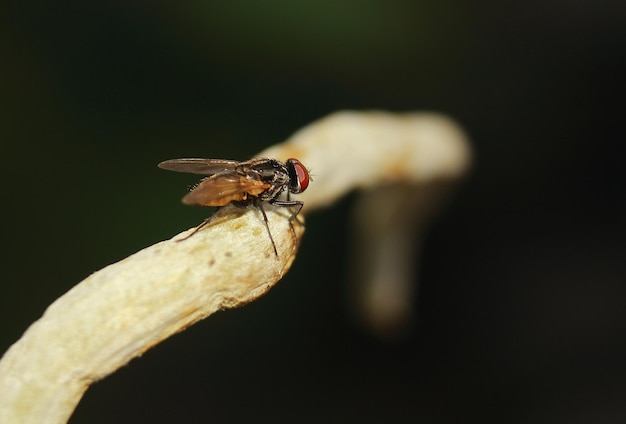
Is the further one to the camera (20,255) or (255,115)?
(255,115)

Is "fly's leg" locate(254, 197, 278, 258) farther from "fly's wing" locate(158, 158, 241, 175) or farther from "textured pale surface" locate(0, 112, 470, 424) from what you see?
"fly's wing" locate(158, 158, 241, 175)

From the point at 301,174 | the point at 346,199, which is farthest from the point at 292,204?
the point at 346,199

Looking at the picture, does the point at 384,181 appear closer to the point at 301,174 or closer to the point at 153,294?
the point at 301,174

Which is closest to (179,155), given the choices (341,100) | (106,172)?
(106,172)

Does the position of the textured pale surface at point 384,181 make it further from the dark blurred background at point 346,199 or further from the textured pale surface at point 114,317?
the textured pale surface at point 114,317

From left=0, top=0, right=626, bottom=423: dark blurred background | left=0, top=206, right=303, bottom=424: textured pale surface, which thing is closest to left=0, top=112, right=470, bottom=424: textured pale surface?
left=0, top=206, right=303, bottom=424: textured pale surface

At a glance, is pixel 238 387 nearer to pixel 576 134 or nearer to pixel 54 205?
pixel 54 205
